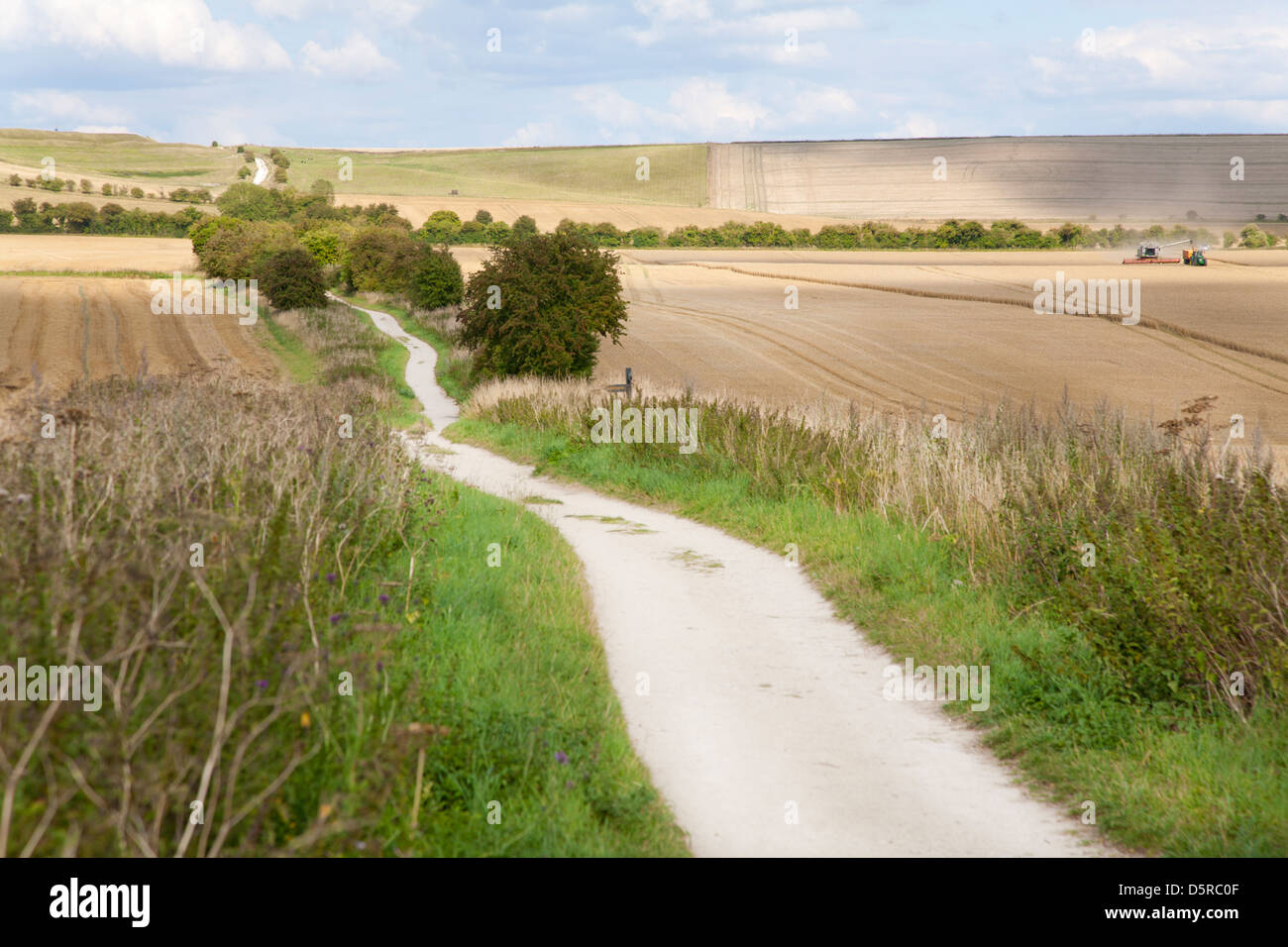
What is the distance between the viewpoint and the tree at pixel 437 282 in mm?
53031

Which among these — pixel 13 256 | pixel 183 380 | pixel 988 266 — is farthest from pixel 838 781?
pixel 13 256

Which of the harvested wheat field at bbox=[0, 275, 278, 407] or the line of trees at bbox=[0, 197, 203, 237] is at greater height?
the line of trees at bbox=[0, 197, 203, 237]

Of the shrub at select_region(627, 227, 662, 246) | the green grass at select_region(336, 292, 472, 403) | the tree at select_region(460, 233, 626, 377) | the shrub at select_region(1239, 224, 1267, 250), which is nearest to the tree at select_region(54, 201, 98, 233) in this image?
the green grass at select_region(336, 292, 472, 403)

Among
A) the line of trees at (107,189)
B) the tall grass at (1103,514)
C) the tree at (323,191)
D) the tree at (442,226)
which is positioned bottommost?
the tall grass at (1103,514)

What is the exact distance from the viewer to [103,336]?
1684 inches

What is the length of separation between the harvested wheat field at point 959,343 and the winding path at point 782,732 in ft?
32.2

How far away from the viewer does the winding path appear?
5184mm

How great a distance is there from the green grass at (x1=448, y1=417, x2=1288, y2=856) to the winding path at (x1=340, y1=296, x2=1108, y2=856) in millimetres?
235

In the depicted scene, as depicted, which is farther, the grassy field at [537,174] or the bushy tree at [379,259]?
the grassy field at [537,174]

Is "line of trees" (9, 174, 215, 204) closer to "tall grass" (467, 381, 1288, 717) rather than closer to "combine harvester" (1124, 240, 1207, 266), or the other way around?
"combine harvester" (1124, 240, 1207, 266)

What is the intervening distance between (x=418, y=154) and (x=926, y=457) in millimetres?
175587

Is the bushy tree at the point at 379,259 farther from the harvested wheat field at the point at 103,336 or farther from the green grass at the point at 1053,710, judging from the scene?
the green grass at the point at 1053,710

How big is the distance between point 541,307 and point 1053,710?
23.8 meters

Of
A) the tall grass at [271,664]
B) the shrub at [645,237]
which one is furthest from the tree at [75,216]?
the tall grass at [271,664]
